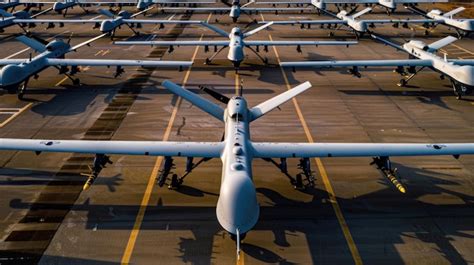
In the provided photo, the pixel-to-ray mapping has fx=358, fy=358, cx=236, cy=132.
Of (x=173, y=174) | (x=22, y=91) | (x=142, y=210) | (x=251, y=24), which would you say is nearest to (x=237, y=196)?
(x=142, y=210)

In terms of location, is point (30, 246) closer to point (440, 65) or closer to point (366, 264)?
point (366, 264)

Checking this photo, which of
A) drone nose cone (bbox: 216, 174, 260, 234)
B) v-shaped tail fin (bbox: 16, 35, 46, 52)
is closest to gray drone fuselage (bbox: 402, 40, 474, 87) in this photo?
drone nose cone (bbox: 216, 174, 260, 234)

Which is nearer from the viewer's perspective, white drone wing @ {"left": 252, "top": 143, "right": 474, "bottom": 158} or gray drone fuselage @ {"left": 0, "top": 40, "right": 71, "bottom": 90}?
white drone wing @ {"left": 252, "top": 143, "right": 474, "bottom": 158}

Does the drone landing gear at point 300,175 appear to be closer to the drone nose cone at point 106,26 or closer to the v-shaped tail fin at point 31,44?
the v-shaped tail fin at point 31,44

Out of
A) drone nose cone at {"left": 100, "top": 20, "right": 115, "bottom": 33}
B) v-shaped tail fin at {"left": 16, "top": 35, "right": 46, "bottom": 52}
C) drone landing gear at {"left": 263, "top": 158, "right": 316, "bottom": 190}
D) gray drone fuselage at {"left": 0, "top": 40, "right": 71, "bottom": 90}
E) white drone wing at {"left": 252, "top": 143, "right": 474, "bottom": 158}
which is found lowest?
drone landing gear at {"left": 263, "top": 158, "right": 316, "bottom": 190}

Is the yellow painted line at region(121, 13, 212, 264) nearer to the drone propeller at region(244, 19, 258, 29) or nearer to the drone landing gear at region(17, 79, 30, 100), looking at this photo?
the drone landing gear at region(17, 79, 30, 100)

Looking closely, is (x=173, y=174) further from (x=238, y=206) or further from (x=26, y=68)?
(x=26, y=68)

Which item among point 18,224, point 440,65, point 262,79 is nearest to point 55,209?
point 18,224
